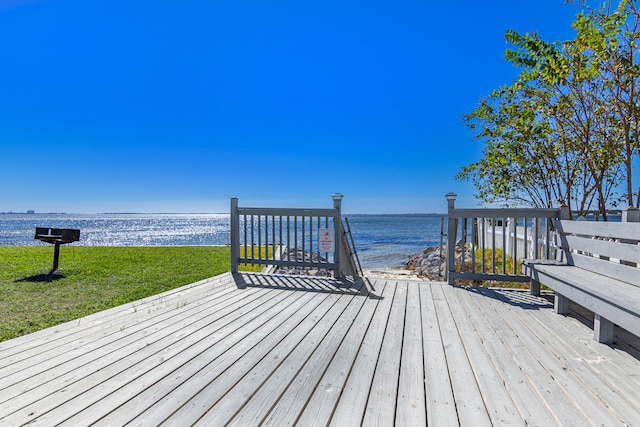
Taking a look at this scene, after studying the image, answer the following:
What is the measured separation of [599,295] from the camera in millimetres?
2033

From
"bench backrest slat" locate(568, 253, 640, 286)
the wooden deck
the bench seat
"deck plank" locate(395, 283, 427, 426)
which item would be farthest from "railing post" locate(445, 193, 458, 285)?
"deck plank" locate(395, 283, 427, 426)

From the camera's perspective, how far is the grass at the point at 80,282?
9.78 ft

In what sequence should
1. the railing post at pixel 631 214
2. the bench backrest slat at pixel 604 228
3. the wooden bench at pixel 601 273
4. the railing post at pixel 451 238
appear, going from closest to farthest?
the wooden bench at pixel 601 273
the bench backrest slat at pixel 604 228
the railing post at pixel 631 214
the railing post at pixel 451 238

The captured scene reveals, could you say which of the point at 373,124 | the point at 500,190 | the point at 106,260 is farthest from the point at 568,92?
the point at 373,124

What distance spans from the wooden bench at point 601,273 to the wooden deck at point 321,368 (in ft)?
0.89

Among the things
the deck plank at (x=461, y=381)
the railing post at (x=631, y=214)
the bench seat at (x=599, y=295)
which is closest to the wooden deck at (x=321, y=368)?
the deck plank at (x=461, y=381)

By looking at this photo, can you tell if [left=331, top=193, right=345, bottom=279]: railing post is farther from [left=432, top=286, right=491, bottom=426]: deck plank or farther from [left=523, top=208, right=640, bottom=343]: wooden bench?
[left=523, top=208, right=640, bottom=343]: wooden bench

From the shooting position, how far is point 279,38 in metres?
8.11

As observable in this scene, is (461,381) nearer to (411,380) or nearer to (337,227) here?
(411,380)

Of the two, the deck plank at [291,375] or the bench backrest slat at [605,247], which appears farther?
the bench backrest slat at [605,247]

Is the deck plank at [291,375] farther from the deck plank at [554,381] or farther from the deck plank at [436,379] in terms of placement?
the deck plank at [554,381]

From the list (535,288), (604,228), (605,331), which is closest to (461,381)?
(605,331)

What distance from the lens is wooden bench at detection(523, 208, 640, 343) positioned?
192 centimetres

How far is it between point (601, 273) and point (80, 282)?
238 inches
